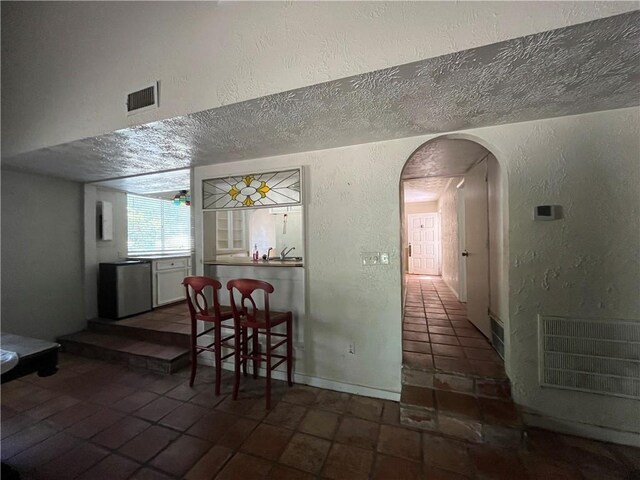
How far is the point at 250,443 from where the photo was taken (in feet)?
5.64

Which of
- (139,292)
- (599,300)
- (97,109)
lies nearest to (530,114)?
(599,300)

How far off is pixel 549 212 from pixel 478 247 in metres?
1.07

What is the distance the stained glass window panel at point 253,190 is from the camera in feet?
8.48

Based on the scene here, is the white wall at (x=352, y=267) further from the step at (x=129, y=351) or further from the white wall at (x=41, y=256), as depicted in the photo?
the white wall at (x=41, y=256)

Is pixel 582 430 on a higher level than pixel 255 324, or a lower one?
lower

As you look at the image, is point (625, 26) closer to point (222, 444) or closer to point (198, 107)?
point (198, 107)

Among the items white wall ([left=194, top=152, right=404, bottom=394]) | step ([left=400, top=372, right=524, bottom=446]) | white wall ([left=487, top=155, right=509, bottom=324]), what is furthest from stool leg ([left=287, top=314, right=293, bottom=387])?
white wall ([left=487, top=155, right=509, bottom=324])

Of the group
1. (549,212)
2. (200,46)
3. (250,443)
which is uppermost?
(200,46)

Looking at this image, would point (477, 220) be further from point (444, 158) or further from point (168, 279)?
point (168, 279)

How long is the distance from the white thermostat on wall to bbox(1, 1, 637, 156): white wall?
1.19 meters

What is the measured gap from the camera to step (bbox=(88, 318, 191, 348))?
3025mm

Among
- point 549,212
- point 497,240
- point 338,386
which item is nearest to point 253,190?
point 338,386

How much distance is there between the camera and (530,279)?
1870mm

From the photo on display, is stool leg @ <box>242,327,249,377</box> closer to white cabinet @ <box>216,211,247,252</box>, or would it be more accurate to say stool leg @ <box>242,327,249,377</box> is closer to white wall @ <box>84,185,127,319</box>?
white cabinet @ <box>216,211,247,252</box>
